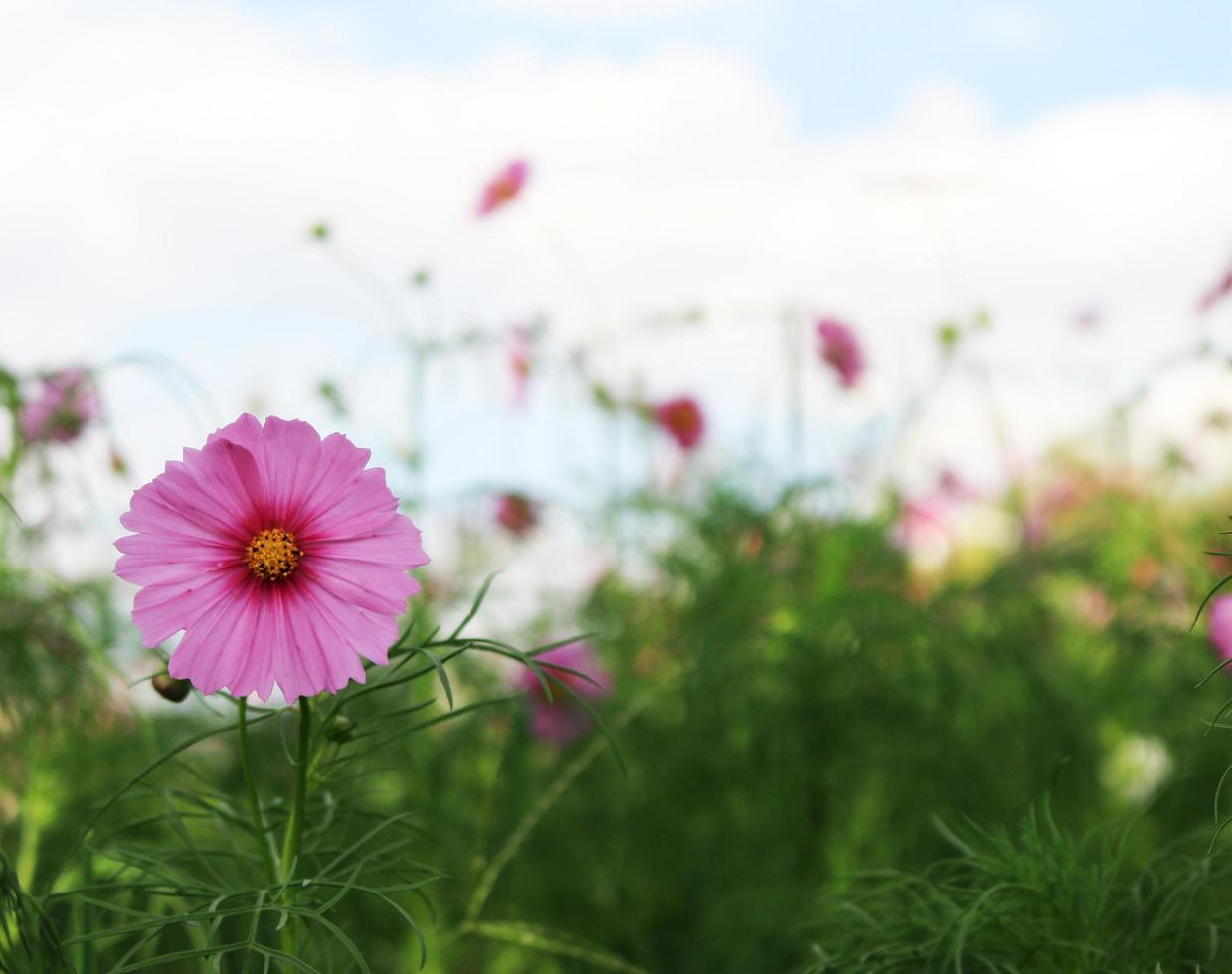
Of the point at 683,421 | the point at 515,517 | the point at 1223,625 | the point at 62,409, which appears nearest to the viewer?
the point at 1223,625

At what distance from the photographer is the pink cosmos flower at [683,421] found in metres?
1.88

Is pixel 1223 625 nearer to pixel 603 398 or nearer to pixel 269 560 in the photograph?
pixel 269 560

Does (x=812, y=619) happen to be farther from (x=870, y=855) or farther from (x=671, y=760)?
(x=870, y=855)

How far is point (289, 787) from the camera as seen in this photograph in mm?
1322

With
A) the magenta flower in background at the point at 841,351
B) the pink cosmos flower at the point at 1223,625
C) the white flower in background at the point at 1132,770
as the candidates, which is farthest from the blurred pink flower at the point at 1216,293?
the white flower in background at the point at 1132,770

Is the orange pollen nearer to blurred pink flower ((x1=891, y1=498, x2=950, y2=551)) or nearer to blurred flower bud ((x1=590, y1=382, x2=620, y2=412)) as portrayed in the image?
blurred flower bud ((x1=590, y1=382, x2=620, y2=412))

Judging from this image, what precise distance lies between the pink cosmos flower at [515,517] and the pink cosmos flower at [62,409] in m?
0.52

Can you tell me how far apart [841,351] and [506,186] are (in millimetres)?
467

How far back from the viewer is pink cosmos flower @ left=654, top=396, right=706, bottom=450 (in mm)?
1879

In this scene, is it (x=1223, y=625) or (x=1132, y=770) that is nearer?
(x=1223, y=625)

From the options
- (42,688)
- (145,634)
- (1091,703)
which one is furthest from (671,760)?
(145,634)

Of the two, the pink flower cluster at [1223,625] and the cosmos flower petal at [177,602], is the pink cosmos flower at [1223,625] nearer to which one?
the pink flower cluster at [1223,625]

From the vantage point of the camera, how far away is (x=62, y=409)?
3.64ft

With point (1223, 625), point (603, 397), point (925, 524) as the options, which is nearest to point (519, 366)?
point (603, 397)
